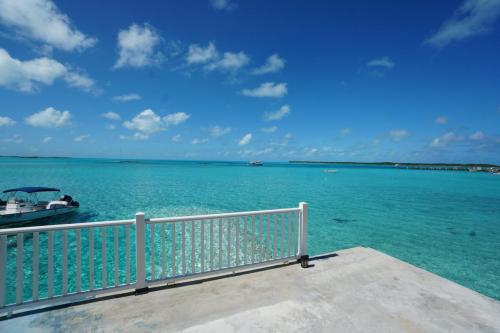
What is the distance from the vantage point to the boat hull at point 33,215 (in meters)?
10.2

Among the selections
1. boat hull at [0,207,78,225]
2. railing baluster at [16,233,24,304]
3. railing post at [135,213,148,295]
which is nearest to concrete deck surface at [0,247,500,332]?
railing post at [135,213,148,295]

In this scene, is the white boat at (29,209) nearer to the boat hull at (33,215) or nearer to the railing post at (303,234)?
the boat hull at (33,215)

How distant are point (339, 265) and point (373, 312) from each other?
1.20 metres

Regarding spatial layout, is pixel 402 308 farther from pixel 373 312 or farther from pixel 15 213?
pixel 15 213

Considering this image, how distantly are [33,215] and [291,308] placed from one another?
45.6 feet

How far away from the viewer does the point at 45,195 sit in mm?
19500

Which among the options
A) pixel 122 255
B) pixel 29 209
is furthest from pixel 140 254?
pixel 29 209

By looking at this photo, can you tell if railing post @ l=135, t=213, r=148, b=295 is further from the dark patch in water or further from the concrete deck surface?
the dark patch in water

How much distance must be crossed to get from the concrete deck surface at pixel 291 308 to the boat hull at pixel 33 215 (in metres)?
11.4

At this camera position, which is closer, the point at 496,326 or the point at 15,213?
the point at 496,326

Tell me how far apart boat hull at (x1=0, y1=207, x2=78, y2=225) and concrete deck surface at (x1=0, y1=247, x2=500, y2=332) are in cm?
1136

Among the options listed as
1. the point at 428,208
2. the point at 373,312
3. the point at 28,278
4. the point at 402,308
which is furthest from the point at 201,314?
the point at 428,208

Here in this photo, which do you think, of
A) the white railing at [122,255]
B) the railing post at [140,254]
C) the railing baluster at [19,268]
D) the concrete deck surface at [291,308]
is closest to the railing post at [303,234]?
the white railing at [122,255]

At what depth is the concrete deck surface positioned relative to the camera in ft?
7.66
